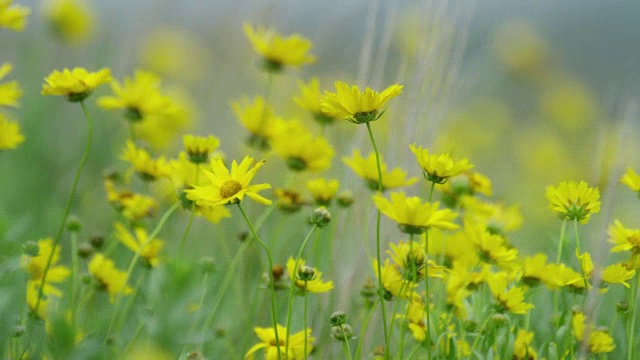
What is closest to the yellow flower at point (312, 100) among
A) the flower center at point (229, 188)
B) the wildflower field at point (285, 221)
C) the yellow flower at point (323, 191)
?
the wildflower field at point (285, 221)

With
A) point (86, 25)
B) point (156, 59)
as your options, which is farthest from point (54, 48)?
point (156, 59)

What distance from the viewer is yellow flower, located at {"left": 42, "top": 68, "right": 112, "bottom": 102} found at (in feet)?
3.41

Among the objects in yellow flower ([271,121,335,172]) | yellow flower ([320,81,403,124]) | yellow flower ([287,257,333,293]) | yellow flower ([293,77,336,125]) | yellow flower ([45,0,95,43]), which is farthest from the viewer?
yellow flower ([45,0,95,43])

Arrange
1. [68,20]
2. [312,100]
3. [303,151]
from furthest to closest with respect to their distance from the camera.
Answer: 1. [68,20]
2. [312,100]
3. [303,151]

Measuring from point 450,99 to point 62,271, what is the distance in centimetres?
78

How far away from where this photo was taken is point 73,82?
3.41ft

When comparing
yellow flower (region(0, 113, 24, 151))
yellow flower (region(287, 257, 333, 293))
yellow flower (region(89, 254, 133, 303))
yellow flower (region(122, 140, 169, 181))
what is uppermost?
yellow flower (region(0, 113, 24, 151))

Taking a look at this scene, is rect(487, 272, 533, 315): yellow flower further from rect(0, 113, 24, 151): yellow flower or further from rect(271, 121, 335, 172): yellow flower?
rect(0, 113, 24, 151): yellow flower

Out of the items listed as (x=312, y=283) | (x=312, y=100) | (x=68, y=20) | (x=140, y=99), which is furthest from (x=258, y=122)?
(x=68, y=20)

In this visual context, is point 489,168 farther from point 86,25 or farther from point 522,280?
point 522,280

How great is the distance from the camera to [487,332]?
1.00 meters

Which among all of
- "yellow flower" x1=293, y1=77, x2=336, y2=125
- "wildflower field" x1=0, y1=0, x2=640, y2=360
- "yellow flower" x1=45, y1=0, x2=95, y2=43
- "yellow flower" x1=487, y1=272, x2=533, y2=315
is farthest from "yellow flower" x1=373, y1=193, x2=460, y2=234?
"yellow flower" x1=45, y1=0, x2=95, y2=43

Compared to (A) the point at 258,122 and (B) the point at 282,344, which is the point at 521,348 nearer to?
(B) the point at 282,344

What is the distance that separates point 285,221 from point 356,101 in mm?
602
